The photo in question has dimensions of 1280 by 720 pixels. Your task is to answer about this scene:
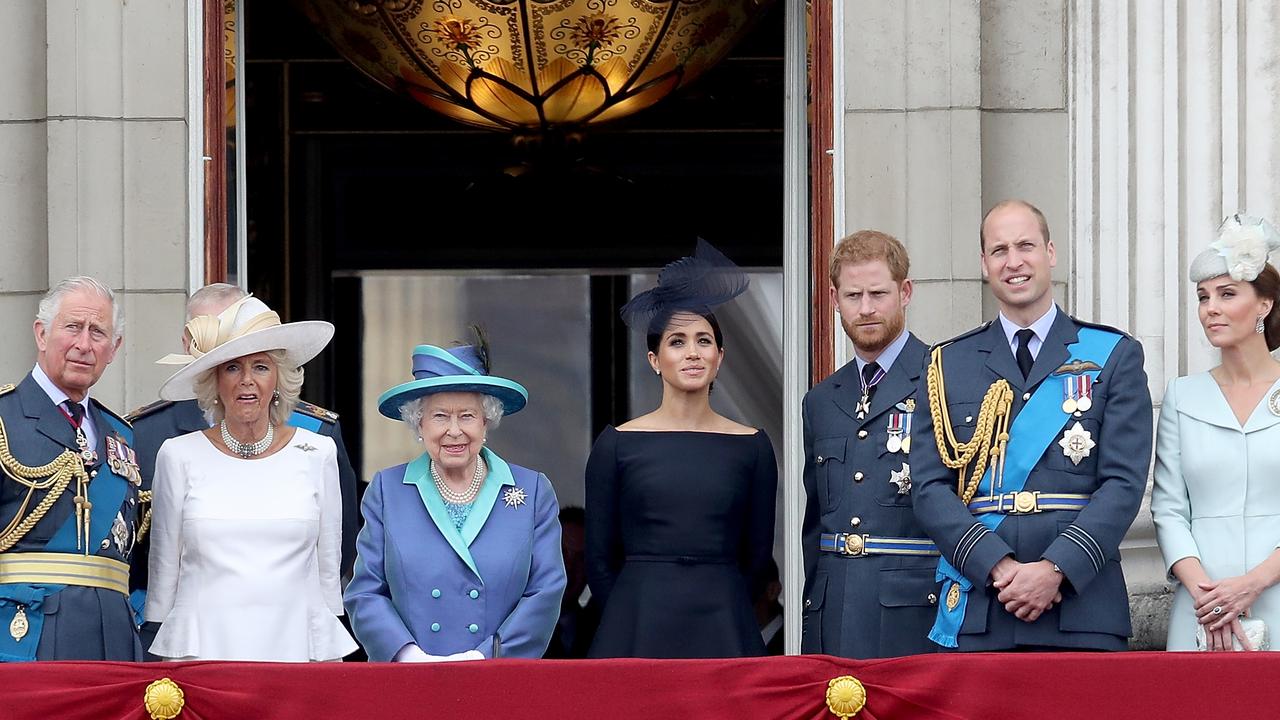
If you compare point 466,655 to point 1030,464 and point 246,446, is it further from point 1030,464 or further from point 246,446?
point 1030,464

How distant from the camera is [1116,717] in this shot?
4.11 m

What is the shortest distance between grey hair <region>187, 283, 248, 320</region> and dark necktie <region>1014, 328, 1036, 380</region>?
210 centimetres

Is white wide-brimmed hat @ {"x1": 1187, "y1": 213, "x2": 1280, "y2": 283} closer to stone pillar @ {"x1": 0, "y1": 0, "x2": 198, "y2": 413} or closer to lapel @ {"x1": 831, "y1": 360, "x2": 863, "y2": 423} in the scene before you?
lapel @ {"x1": 831, "y1": 360, "x2": 863, "y2": 423}

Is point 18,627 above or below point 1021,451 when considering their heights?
below

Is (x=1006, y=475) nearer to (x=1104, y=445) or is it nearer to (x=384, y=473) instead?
(x=1104, y=445)

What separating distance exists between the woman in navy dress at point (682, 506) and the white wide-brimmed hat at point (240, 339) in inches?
33.5

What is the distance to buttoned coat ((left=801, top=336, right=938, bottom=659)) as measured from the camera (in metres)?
5.17

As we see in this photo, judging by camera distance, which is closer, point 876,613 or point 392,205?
point 876,613

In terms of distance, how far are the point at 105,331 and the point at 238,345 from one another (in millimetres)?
313

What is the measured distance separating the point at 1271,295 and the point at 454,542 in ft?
6.81

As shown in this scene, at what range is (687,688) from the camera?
4.18 metres

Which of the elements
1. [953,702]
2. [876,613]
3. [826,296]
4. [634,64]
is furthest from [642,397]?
[953,702]

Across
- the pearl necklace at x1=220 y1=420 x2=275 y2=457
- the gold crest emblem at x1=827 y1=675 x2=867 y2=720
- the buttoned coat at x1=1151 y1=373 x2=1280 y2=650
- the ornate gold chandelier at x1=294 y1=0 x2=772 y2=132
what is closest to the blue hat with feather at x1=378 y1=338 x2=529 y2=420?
the pearl necklace at x1=220 y1=420 x2=275 y2=457

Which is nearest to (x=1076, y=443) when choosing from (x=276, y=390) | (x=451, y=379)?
(x=451, y=379)
